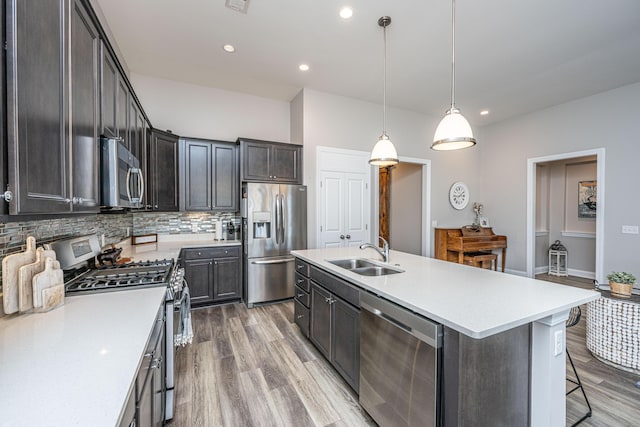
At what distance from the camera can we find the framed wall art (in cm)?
553

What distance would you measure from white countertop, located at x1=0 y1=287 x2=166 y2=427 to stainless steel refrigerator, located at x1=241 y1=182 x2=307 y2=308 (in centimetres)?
236

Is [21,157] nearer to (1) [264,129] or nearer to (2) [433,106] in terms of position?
(1) [264,129]

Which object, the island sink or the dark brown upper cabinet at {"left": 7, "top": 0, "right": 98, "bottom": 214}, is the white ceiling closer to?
the dark brown upper cabinet at {"left": 7, "top": 0, "right": 98, "bottom": 214}

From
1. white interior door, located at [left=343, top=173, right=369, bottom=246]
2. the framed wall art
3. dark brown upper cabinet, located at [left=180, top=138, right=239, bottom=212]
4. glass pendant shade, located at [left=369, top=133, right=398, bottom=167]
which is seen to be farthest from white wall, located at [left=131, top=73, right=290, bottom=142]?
the framed wall art

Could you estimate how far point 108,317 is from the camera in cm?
129

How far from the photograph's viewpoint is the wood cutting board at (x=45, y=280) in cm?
127

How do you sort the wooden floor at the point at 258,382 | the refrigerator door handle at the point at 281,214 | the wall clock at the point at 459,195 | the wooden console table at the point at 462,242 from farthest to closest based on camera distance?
the wall clock at the point at 459,195 < the wooden console table at the point at 462,242 < the refrigerator door handle at the point at 281,214 < the wooden floor at the point at 258,382

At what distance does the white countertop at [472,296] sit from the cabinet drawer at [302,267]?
54 cm

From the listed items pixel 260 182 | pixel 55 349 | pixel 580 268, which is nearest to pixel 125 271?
pixel 55 349

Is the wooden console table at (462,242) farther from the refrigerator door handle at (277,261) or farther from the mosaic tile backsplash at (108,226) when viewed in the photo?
the mosaic tile backsplash at (108,226)

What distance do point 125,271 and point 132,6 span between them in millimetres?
2428

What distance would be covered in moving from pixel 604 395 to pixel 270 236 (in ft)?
11.8

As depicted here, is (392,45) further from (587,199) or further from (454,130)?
(587,199)

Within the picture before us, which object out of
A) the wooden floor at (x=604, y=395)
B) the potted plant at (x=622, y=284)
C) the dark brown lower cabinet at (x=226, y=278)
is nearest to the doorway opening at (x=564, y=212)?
the potted plant at (x=622, y=284)
